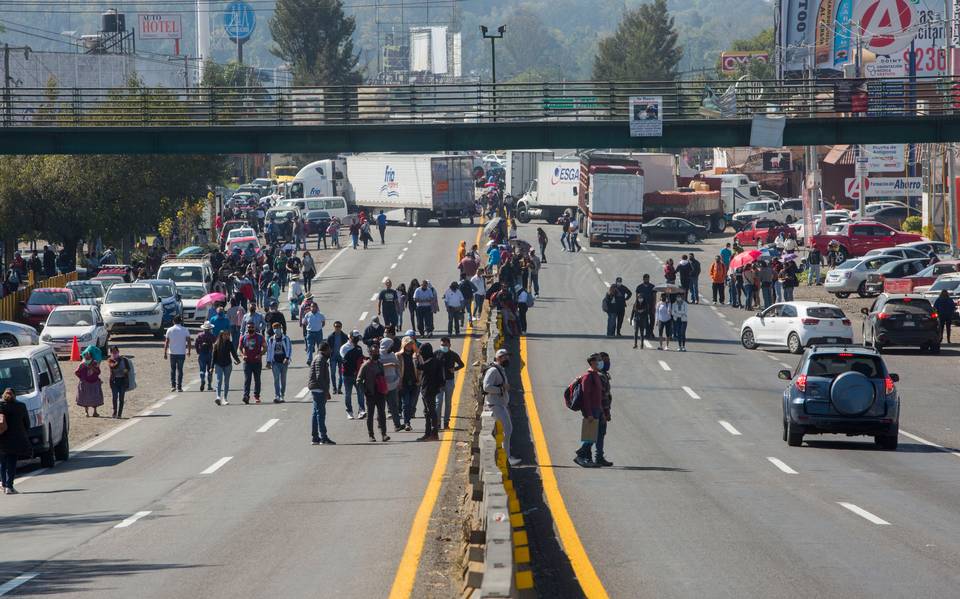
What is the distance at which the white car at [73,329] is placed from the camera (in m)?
37.5

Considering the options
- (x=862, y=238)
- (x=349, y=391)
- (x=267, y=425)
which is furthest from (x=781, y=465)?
(x=862, y=238)

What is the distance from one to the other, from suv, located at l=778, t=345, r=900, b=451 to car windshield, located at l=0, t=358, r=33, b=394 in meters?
11.5

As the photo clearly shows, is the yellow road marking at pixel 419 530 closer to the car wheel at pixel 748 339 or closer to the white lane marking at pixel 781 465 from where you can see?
the white lane marking at pixel 781 465

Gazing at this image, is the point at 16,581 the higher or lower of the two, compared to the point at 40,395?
lower

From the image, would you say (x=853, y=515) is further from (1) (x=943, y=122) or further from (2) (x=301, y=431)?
(1) (x=943, y=122)

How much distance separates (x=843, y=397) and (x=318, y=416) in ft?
26.5

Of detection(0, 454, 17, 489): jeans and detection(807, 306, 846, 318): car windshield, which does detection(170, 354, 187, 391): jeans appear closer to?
detection(0, 454, 17, 489): jeans

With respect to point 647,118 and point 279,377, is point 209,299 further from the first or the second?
point 279,377

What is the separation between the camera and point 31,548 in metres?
14.0

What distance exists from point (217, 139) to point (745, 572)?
35966 mm

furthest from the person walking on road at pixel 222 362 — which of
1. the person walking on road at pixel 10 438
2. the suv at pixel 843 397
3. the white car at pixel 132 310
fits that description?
the white car at pixel 132 310

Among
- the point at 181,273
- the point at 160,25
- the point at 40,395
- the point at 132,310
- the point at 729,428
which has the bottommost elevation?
the point at 729,428

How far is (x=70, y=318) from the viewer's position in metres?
38.2

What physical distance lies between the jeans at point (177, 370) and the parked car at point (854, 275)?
26416 millimetres
